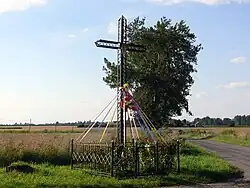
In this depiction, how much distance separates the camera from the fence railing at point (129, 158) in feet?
55.3

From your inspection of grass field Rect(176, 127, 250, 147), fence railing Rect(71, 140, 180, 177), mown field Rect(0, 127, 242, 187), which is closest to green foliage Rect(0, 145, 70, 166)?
mown field Rect(0, 127, 242, 187)

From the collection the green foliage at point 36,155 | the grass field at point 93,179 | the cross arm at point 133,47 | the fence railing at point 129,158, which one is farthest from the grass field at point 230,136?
the fence railing at point 129,158

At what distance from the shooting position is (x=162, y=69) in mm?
43438

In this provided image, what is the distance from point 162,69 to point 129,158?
27.1 meters

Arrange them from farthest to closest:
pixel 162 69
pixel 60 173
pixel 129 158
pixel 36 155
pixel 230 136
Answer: pixel 230 136 < pixel 162 69 < pixel 36 155 < pixel 60 173 < pixel 129 158

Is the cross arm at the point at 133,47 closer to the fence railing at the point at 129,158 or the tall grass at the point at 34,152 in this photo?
the fence railing at the point at 129,158

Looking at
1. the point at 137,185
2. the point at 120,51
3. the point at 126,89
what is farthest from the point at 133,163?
the point at 120,51

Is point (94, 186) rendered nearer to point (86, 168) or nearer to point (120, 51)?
point (86, 168)

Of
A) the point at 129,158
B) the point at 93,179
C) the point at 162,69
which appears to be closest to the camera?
the point at 93,179

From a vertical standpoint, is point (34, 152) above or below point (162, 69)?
below

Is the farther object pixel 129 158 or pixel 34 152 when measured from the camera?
pixel 34 152

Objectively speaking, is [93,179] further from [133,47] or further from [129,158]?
[133,47]

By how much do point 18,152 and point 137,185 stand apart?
919cm

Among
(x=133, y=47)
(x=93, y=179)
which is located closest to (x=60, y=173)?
(x=93, y=179)
